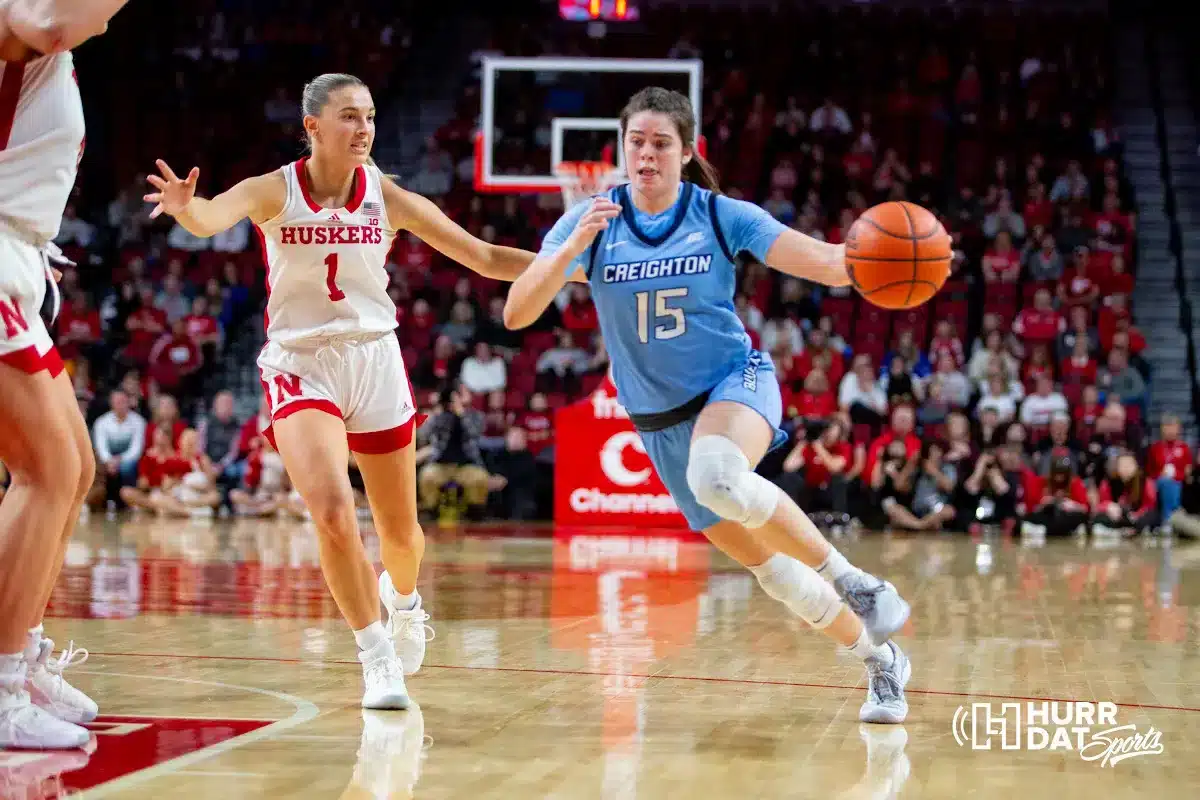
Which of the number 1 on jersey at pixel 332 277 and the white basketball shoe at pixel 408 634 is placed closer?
the number 1 on jersey at pixel 332 277

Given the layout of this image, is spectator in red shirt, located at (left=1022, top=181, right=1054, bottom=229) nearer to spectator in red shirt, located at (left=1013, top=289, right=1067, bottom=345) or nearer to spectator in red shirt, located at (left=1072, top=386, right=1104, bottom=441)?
spectator in red shirt, located at (left=1013, top=289, right=1067, bottom=345)

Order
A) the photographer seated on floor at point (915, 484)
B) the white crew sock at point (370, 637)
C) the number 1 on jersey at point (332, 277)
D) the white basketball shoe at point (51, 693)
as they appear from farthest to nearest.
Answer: the photographer seated on floor at point (915, 484), the number 1 on jersey at point (332, 277), the white crew sock at point (370, 637), the white basketball shoe at point (51, 693)

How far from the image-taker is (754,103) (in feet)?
70.2

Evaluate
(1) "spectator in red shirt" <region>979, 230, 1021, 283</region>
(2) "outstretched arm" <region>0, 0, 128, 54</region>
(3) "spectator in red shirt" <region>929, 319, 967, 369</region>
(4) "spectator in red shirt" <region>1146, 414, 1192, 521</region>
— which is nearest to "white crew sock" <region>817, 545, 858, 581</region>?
(2) "outstretched arm" <region>0, 0, 128, 54</region>

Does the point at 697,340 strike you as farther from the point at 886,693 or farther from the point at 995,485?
the point at 995,485

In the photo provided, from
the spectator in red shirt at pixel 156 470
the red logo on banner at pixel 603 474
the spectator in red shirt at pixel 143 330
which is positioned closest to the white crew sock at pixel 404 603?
the red logo on banner at pixel 603 474

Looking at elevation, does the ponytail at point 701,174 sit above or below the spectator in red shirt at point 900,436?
above

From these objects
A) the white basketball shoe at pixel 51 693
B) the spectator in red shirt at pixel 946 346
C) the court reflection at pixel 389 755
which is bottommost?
the court reflection at pixel 389 755

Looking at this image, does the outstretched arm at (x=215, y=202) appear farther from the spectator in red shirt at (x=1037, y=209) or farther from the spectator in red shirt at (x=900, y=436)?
the spectator in red shirt at (x=1037, y=209)

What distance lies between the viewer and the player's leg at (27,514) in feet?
13.8

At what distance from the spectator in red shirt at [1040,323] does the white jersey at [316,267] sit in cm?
1317

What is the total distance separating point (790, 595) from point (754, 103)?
17.1 m

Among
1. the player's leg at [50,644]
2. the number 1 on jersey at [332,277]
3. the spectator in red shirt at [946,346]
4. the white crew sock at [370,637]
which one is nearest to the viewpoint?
the player's leg at [50,644]

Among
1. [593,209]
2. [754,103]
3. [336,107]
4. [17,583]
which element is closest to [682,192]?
[593,209]
